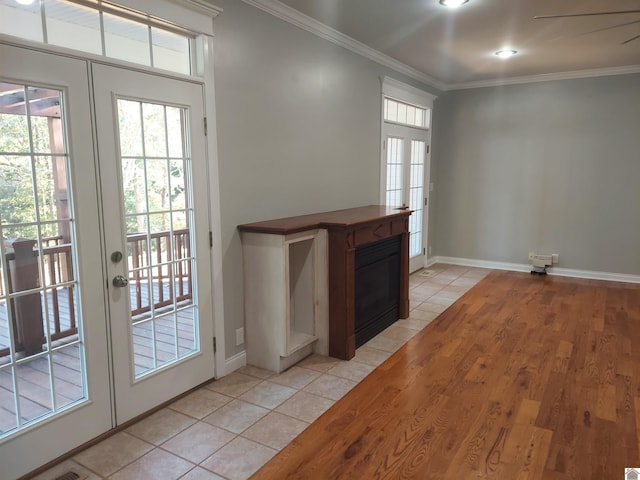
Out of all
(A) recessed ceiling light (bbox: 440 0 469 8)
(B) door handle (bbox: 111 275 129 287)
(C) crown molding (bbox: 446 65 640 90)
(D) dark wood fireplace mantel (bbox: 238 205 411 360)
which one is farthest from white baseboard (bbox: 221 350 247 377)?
(C) crown molding (bbox: 446 65 640 90)

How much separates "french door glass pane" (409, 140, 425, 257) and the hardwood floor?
6.50ft

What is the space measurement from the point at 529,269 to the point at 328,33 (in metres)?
4.31

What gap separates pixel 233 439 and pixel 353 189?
2768mm

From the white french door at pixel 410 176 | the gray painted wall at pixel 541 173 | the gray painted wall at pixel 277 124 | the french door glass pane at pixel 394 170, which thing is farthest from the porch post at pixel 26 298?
the gray painted wall at pixel 541 173

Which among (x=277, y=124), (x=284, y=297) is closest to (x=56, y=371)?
(x=284, y=297)

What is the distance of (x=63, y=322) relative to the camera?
7.16ft

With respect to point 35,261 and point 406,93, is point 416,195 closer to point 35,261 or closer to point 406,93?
point 406,93

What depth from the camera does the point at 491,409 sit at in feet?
8.69

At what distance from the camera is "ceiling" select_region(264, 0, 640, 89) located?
3.25 m

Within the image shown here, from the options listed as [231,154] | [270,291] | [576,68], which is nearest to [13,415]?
[270,291]

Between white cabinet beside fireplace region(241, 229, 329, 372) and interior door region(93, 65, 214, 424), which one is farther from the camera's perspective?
white cabinet beside fireplace region(241, 229, 329, 372)

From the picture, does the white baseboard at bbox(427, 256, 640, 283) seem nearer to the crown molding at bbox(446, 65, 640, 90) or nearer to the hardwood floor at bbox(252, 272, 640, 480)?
the hardwood floor at bbox(252, 272, 640, 480)

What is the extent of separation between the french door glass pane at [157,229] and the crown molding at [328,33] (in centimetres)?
114

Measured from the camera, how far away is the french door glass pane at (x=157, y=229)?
7.95ft
